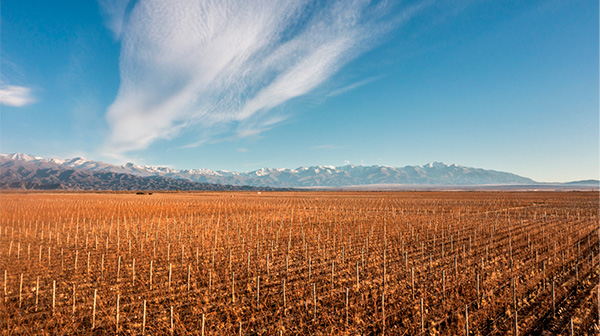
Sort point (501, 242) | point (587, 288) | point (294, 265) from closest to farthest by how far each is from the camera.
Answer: point (587, 288) → point (294, 265) → point (501, 242)

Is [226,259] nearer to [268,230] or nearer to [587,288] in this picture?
[268,230]

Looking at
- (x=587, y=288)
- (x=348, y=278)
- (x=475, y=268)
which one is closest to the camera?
(x=587, y=288)

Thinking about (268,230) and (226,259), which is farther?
(268,230)

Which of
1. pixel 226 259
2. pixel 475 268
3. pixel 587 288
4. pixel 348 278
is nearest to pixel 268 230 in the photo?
pixel 226 259

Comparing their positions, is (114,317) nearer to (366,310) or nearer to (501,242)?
(366,310)

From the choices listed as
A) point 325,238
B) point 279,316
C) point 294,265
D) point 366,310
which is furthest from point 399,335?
point 325,238

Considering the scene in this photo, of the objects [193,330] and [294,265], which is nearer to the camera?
[193,330]

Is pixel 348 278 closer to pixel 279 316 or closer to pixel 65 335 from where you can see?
pixel 279 316

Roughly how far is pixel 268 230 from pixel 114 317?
18.3m

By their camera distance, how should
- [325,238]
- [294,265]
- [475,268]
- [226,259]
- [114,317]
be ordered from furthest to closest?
[325,238] < [226,259] < [294,265] < [475,268] < [114,317]

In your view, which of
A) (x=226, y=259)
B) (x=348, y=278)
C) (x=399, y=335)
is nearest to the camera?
(x=399, y=335)

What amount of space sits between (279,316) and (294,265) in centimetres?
606

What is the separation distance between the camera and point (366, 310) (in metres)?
9.51

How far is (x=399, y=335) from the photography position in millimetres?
8055
